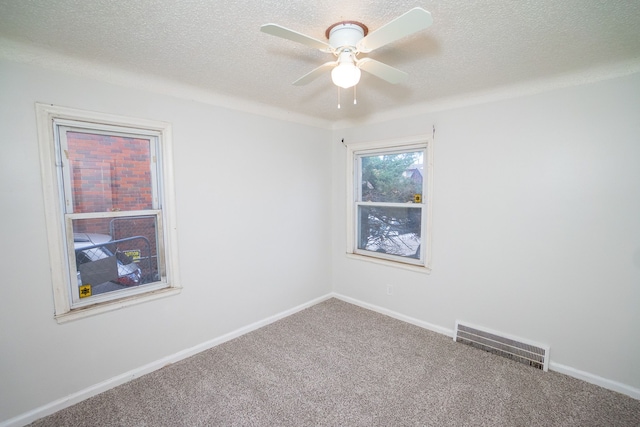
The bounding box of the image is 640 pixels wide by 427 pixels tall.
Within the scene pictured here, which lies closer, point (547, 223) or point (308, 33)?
point (308, 33)

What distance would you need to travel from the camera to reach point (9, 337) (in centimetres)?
173

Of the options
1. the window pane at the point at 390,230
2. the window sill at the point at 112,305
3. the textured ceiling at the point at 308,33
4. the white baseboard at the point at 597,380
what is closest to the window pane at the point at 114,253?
the window sill at the point at 112,305

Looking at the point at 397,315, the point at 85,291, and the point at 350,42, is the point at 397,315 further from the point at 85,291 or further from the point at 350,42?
the point at 85,291

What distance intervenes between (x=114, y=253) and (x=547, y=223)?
3469mm

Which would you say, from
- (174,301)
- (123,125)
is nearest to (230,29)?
(123,125)

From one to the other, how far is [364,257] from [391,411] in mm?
1816

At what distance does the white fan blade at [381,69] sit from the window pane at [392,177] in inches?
57.8

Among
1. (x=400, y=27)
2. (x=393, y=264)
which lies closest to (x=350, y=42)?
(x=400, y=27)

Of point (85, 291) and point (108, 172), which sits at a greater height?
point (108, 172)

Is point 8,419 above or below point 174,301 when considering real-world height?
below

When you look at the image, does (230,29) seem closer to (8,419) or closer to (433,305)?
(8,419)

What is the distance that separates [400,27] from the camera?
3.90 ft

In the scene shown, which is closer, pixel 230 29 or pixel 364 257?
pixel 230 29

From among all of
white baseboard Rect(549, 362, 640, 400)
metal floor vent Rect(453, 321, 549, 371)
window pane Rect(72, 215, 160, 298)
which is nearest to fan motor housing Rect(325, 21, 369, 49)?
window pane Rect(72, 215, 160, 298)
